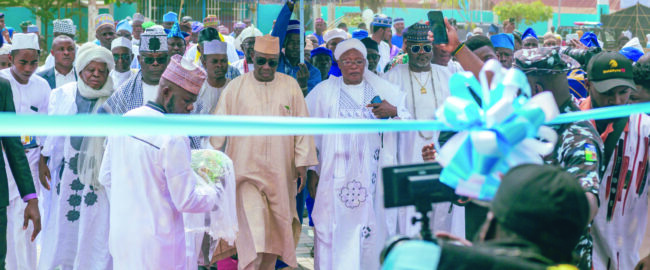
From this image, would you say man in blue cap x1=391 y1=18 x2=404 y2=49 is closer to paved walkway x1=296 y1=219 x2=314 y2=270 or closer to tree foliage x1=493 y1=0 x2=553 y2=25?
paved walkway x1=296 y1=219 x2=314 y2=270

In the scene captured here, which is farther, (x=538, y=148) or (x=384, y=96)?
(x=384, y=96)

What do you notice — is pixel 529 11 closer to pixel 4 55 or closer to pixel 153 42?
pixel 4 55

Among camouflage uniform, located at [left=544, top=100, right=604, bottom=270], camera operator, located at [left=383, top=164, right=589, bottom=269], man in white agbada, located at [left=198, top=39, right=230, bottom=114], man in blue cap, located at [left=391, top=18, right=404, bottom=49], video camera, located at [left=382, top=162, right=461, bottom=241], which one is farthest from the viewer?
man in blue cap, located at [left=391, top=18, right=404, bottom=49]

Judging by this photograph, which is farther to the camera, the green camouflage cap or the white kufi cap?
the white kufi cap

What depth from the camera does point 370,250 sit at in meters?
7.48

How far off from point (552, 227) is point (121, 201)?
Result: 3.31 metres

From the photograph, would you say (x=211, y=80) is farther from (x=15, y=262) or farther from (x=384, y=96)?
(x=15, y=262)

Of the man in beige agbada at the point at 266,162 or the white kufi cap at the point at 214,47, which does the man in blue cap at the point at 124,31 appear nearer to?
the white kufi cap at the point at 214,47

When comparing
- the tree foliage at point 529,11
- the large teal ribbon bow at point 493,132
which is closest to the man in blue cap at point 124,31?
the large teal ribbon bow at point 493,132

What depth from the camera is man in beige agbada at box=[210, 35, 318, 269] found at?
707cm

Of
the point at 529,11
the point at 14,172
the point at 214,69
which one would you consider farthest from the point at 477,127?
the point at 529,11

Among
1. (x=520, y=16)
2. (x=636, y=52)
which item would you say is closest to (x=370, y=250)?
(x=636, y=52)

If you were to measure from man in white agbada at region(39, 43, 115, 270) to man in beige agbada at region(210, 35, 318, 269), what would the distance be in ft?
3.41

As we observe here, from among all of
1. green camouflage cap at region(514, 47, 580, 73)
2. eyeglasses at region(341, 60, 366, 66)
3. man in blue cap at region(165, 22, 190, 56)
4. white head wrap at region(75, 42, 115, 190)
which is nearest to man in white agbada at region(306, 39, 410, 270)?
eyeglasses at region(341, 60, 366, 66)
